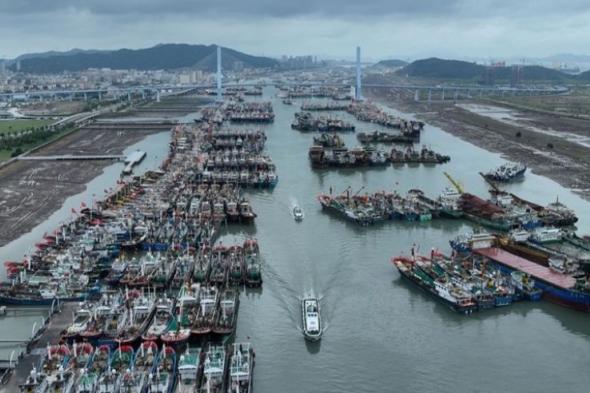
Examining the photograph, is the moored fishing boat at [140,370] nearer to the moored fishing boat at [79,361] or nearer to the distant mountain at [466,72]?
the moored fishing boat at [79,361]

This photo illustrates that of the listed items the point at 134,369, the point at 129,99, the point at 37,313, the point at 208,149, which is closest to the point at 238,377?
the point at 134,369

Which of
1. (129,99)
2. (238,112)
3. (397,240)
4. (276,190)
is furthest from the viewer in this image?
(129,99)

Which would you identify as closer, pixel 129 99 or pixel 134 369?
pixel 134 369

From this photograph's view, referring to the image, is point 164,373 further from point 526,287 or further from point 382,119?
point 382,119

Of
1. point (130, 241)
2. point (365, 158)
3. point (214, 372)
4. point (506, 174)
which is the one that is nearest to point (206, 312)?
point (214, 372)

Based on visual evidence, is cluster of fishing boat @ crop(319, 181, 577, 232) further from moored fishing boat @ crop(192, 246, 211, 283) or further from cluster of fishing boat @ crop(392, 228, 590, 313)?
moored fishing boat @ crop(192, 246, 211, 283)

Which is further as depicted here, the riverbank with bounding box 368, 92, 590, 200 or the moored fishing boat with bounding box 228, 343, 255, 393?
the riverbank with bounding box 368, 92, 590, 200

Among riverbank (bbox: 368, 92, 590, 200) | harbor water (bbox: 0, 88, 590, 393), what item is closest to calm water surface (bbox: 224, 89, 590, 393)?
harbor water (bbox: 0, 88, 590, 393)

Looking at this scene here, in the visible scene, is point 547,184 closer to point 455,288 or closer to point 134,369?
point 455,288
